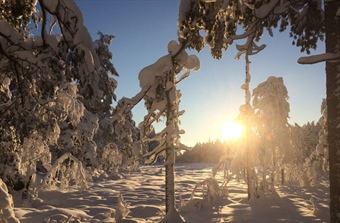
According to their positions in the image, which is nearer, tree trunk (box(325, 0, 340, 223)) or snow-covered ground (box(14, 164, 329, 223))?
tree trunk (box(325, 0, 340, 223))

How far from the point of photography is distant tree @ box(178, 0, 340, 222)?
13.7 feet

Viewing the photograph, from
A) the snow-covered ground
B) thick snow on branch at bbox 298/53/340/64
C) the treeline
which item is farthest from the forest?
the treeline

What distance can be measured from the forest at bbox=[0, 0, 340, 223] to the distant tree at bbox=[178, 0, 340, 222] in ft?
0.05

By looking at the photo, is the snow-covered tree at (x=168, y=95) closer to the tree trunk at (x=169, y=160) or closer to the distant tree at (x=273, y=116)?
the tree trunk at (x=169, y=160)

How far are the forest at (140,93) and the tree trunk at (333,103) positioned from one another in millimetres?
14

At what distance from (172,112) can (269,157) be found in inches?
536

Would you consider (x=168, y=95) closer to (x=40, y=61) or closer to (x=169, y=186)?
(x=169, y=186)

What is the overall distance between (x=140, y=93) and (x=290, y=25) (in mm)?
4853

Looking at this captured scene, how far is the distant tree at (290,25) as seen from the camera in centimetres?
418

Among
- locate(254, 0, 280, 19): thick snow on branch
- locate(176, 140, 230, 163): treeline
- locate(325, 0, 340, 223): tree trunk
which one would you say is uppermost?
locate(254, 0, 280, 19): thick snow on branch

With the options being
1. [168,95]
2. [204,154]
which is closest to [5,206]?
[168,95]

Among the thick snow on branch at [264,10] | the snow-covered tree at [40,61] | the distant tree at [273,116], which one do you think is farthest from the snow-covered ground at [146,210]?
the thick snow on branch at [264,10]

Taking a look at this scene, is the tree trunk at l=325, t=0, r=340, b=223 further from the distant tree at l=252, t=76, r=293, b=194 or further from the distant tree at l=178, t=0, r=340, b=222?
the distant tree at l=252, t=76, r=293, b=194

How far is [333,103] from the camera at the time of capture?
167 inches
